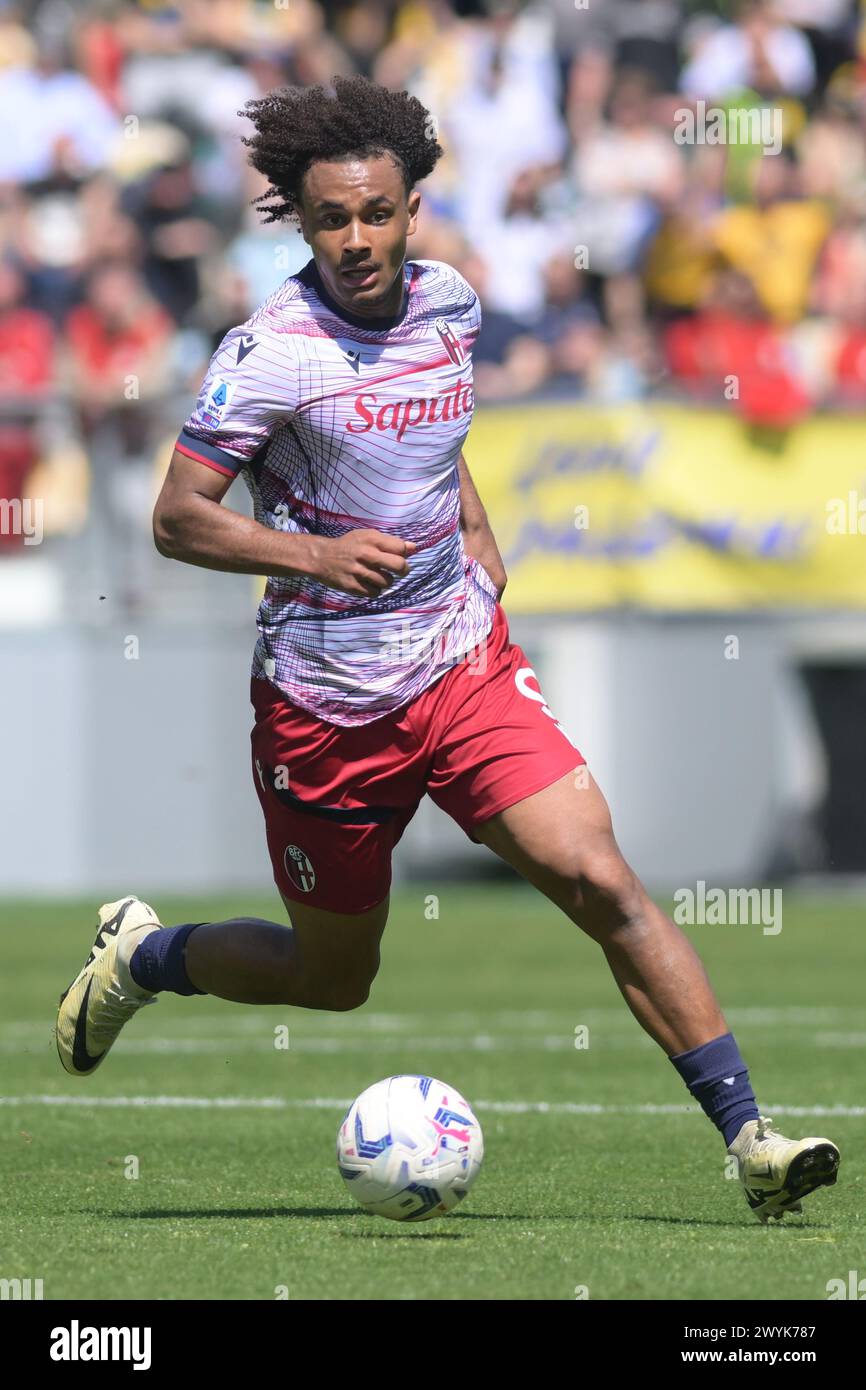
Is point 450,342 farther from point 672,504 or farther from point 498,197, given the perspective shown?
point 498,197

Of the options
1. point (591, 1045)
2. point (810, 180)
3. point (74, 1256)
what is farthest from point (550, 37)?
point (74, 1256)

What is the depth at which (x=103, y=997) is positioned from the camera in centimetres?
697

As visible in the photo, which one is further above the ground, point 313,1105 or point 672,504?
point 672,504

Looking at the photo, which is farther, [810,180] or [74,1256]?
[810,180]

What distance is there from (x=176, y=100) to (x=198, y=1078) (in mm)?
11666

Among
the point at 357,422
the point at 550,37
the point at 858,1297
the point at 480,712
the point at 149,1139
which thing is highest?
the point at 550,37

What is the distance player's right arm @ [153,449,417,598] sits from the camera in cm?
578

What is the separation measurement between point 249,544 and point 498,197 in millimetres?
12728

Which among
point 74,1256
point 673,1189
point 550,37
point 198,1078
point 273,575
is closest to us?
point 74,1256

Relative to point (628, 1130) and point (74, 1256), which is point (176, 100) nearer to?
point (628, 1130)

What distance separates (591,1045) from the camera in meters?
9.83

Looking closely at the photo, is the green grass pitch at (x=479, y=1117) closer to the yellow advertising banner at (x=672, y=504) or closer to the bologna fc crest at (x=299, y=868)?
the bologna fc crest at (x=299, y=868)

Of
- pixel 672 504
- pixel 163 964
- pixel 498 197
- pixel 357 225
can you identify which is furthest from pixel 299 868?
pixel 498 197

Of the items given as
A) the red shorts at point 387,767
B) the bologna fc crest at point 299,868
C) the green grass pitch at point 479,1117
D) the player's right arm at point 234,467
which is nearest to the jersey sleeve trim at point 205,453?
the player's right arm at point 234,467
